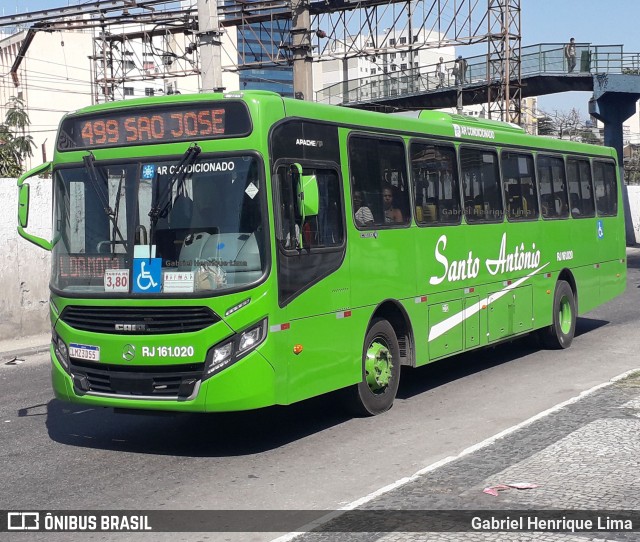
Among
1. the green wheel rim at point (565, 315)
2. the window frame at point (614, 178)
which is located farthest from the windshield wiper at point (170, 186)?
the window frame at point (614, 178)

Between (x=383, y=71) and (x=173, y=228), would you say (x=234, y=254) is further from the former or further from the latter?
(x=383, y=71)

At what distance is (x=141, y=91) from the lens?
100m

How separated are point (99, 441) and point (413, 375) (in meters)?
5.00

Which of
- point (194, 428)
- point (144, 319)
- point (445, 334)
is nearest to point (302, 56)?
point (445, 334)

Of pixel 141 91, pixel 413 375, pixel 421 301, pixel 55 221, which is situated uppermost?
pixel 141 91

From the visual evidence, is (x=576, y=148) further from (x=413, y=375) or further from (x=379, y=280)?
(x=379, y=280)

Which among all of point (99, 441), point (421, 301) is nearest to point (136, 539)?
point (99, 441)

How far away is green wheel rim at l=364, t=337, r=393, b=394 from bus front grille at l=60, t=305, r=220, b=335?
232 centimetres

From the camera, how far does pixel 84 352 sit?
8578 mm

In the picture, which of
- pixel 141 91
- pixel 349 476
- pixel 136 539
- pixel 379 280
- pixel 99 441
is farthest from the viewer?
pixel 141 91

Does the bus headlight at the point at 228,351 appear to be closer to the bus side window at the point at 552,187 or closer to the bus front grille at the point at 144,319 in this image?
the bus front grille at the point at 144,319

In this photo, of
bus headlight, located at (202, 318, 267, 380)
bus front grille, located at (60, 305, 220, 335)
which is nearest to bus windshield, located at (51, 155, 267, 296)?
bus front grille, located at (60, 305, 220, 335)

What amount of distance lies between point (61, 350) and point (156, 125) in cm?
224

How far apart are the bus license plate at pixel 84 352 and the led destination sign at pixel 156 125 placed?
1.83 meters
